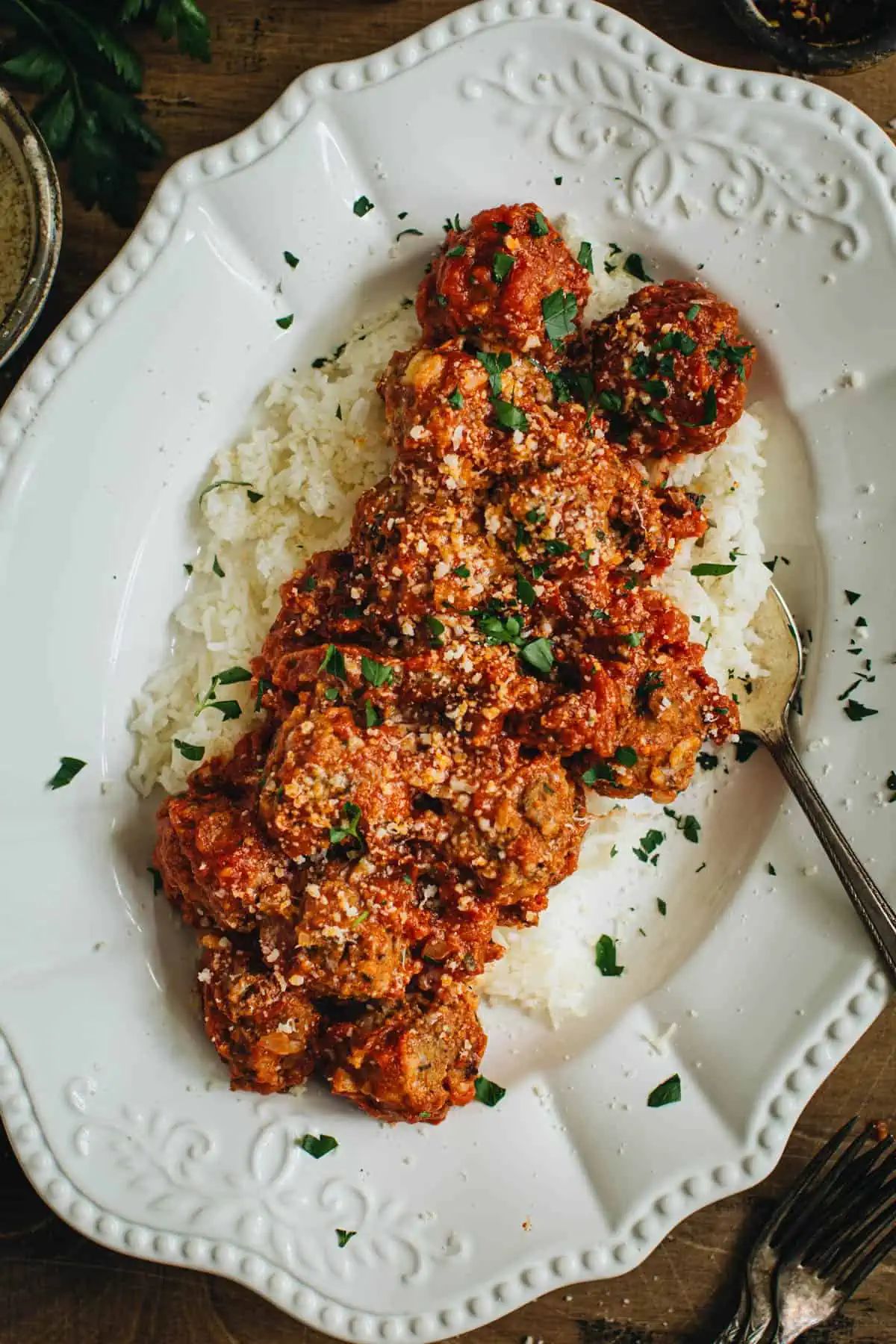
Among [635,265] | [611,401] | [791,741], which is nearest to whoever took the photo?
[611,401]

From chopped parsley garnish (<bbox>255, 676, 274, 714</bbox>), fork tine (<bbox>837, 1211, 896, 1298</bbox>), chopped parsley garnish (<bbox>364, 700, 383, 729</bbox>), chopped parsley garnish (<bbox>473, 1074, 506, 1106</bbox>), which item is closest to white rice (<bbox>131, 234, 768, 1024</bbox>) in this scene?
chopped parsley garnish (<bbox>255, 676, 274, 714</bbox>)

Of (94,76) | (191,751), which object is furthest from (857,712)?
(94,76)

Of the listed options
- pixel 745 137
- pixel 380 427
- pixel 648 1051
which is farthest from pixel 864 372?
pixel 648 1051

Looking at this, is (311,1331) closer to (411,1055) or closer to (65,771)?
(411,1055)

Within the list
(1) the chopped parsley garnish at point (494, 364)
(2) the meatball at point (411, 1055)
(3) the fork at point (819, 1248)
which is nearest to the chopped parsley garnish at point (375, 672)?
(1) the chopped parsley garnish at point (494, 364)

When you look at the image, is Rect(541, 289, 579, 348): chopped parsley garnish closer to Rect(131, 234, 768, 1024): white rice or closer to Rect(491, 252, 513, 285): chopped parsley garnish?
Rect(491, 252, 513, 285): chopped parsley garnish

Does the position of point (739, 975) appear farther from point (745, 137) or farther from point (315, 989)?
point (745, 137)

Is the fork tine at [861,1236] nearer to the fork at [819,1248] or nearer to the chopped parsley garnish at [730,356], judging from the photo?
the fork at [819,1248]
